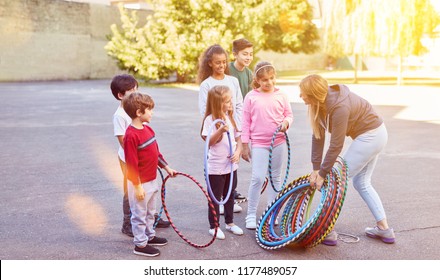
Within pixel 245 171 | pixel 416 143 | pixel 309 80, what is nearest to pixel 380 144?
pixel 309 80

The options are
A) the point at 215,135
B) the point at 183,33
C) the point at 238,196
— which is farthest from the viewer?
the point at 183,33

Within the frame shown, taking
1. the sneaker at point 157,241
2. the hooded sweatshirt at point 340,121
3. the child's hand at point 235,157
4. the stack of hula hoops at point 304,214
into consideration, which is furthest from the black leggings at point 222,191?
the hooded sweatshirt at point 340,121

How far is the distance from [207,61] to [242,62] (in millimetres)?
534

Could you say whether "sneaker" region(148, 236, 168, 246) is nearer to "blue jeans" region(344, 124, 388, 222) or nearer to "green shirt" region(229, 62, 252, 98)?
Answer: "blue jeans" region(344, 124, 388, 222)

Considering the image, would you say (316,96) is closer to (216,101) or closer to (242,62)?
(216,101)

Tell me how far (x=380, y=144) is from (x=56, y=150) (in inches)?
237

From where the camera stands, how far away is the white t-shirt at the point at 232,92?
193 inches

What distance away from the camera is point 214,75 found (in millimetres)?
4977

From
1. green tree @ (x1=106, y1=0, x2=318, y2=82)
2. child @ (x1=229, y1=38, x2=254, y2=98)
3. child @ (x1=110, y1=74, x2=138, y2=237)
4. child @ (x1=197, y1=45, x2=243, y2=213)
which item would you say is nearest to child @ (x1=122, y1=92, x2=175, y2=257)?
child @ (x1=110, y1=74, x2=138, y2=237)

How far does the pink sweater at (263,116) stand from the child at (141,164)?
3.24 ft

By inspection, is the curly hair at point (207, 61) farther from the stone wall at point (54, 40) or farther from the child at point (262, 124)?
the stone wall at point (54, 40)

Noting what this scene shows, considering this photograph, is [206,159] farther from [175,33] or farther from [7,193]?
[175,33]

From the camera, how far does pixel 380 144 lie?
170 inches

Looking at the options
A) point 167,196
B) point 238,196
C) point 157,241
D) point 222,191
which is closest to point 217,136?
point 222,191
